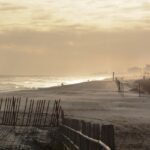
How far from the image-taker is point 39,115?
26.0 metres

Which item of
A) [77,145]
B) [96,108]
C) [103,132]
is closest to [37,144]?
[77,145]

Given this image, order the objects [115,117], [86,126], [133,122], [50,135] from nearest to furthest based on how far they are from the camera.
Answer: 1. [86,126]
2. [50,135]
3. [133,122]
4. [115,117]

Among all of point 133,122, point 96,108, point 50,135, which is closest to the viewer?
point 50,135

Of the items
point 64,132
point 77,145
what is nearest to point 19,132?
point 64,132

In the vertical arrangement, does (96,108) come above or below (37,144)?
above

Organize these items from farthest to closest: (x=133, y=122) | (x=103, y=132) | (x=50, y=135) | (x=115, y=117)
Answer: (x=115, y=117) → (x=133, y=122) → (x=50, y=135) → (x=103, y=132)

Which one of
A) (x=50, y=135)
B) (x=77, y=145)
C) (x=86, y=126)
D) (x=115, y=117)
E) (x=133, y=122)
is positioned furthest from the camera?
(x=115, y=117)

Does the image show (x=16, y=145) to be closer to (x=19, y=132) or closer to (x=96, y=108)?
(x=19, y=132)

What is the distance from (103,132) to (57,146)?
29.1 ft

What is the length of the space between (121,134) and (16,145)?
15.9 ft

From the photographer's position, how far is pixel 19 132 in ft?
80.0

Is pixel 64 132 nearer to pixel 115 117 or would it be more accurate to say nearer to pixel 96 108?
pixel 115 117

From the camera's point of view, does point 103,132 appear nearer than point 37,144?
Yes

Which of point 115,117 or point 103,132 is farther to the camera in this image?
point 115,117
